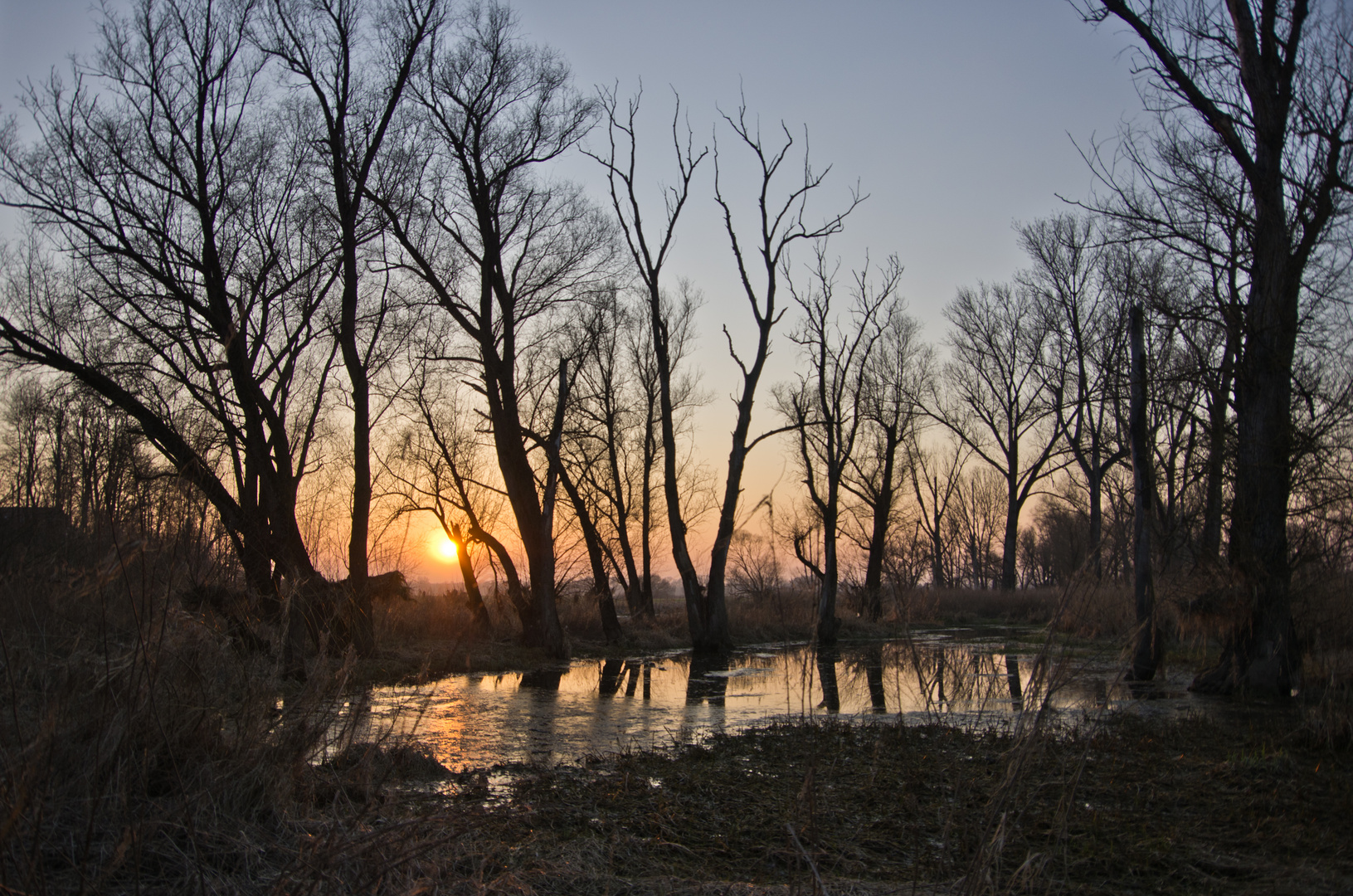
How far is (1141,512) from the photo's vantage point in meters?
10.4

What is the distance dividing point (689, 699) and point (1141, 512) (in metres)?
6.21

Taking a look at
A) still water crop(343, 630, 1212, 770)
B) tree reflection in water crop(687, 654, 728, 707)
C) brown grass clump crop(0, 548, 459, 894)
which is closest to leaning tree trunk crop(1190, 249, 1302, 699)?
still water crop(343, 630, 1212, 770)

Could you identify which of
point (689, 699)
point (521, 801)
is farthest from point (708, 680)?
point (521, 801)

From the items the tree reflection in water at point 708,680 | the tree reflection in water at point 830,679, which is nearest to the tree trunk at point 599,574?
the tree reflection in water at point 708,680

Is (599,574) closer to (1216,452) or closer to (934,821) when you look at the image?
(1216,452)

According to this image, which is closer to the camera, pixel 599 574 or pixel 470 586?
pixel 470 586

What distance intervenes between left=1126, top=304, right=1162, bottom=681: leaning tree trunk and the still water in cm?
45

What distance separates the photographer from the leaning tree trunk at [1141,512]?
1007 centimetres

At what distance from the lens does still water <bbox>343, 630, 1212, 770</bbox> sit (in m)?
6.35

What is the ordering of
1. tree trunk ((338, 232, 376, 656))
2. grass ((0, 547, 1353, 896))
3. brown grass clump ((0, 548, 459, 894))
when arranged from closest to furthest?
brown grass clump ((0, 548, 459, 894)) < grass ((0, 547, 1353, 896)) < tree trunk ((338, 232, 376, 656))

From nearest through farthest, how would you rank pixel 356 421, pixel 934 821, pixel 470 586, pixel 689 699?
pixel 934 821
pixel 689 699
pixel 356 421
pixel 470 586

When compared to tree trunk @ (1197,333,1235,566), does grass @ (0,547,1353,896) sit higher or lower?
lower

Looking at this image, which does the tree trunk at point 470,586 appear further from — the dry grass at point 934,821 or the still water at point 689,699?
the dry grass at point 934,821

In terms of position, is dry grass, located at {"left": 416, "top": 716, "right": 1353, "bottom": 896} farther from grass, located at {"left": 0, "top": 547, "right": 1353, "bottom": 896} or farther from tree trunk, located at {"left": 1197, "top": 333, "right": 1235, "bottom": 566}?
tree trunk, located at {"left": 1197, "top": 333, "right": 1235, "bottom": 566}
